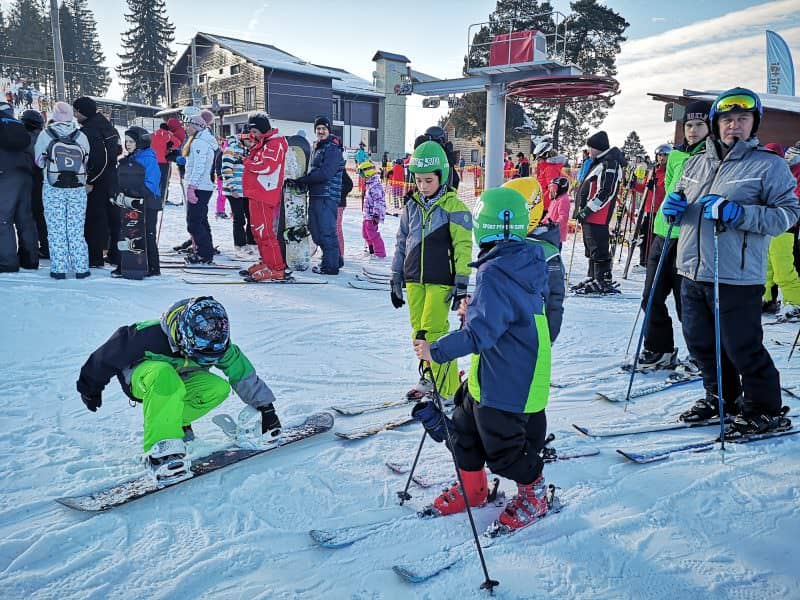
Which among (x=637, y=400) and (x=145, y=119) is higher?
(x=145, y=119)

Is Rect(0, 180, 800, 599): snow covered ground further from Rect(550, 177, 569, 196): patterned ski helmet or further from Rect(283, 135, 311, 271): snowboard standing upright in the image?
Rect(283, 135, 311, 271): snowboard standing upright

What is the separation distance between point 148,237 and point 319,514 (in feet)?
18.3

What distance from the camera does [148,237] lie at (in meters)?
7.26

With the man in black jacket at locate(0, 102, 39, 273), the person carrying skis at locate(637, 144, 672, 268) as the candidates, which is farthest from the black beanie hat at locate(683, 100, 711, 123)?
the man in black jacket at locate(0, 102, 39, 273)

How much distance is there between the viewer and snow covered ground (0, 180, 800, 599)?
2.26 m

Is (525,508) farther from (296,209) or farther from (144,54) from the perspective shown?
(144,54)

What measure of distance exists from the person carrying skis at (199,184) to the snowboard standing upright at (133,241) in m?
1.25

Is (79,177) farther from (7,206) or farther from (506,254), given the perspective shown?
(506,254)

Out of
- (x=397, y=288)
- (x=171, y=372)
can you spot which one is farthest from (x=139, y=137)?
(x=171, y=372)

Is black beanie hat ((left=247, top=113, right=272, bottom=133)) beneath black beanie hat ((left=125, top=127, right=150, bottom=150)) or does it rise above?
above

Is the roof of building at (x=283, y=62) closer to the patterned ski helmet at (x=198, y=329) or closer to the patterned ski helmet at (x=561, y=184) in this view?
the patterned ski helmet at (x=561, y=184)

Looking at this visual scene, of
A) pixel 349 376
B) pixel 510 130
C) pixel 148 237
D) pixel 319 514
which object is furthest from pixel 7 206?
pixel 510 130

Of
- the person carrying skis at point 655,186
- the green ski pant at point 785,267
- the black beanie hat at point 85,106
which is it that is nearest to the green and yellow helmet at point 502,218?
the green ski pant at point 785,267

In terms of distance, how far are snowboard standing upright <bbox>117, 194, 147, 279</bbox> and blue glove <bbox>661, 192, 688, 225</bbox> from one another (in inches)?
233
